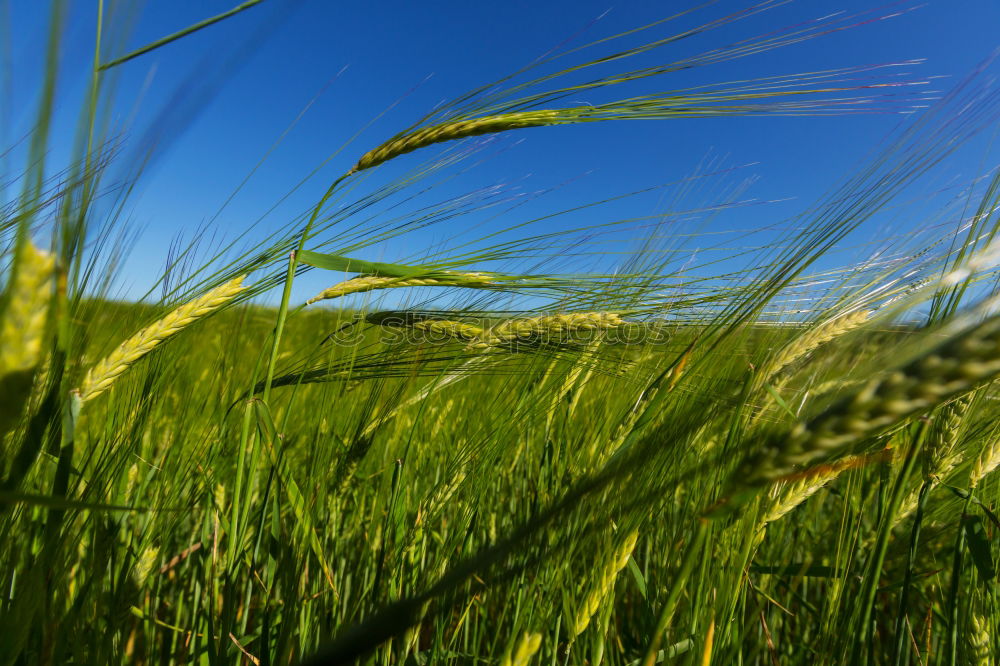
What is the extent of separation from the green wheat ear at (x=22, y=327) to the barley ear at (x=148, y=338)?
0.90 feet

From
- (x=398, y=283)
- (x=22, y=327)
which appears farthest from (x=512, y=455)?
(x=22, y=327)

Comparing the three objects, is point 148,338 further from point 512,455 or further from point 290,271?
point 512,455

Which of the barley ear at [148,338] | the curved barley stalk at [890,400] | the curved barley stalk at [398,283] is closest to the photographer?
the curved barley stalk at [890,400]

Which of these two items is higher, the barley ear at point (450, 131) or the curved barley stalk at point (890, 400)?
the barley ear at point (450, 131)

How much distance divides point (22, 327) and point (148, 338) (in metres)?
0.33

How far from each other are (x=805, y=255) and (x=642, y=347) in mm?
470

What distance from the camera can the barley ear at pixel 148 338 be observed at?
602mm

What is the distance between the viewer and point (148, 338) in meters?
0.65

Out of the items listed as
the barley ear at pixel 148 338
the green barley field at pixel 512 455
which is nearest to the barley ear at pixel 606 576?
the green barley field at pixel 512 455

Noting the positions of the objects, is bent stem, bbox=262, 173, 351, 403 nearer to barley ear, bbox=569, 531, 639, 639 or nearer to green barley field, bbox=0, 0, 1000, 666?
green barley field, bbox=0, 0, 1000, 666

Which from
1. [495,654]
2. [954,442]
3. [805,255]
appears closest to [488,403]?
[495,654]

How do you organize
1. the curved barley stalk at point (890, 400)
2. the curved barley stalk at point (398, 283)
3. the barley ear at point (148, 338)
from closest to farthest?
the curved barley stalk at point (890, 400) → the barley ear at point (148, 338) → the curved barley stalk at point (398, 283)

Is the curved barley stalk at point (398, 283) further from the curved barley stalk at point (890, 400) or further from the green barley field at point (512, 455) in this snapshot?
the curved barley stalk at point (890, 400)

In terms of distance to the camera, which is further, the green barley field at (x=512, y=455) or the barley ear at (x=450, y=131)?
the barley ear at (x=450, y=131)
